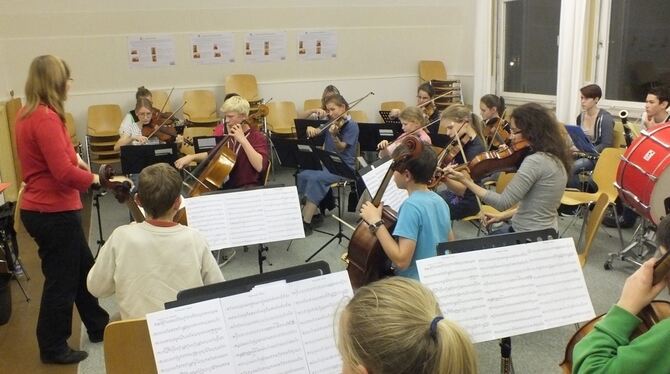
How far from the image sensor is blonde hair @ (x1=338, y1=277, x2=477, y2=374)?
103cm

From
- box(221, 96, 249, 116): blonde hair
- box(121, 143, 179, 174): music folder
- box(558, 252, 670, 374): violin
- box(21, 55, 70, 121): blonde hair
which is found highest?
box(21, 55, 70, 121): blonde hair

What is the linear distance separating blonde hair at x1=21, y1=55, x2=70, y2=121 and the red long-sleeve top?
0.04 meters

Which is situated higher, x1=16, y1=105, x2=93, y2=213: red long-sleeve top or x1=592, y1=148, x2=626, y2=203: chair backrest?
x1=16, y1=105, x2=93, y2=213: red long-sleeve top

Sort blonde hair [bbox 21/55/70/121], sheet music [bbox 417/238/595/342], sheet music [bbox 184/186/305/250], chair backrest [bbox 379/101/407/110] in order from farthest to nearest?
chair backrest [bbox 379/101/407/110] → sheet music [bbox 184/186/305/250] → blonde hair [bbox 21/55/70/121] → sheet music [bbox 417/238/595/342]

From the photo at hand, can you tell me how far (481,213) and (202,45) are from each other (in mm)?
4998

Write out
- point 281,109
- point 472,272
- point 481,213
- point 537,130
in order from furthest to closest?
point 281,109
point 481,213
point 537,130
point 472,272

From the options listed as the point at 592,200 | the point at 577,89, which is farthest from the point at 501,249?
the point at 577,89

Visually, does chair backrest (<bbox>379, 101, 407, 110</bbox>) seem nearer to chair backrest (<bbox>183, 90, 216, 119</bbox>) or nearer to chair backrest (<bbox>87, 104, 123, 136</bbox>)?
chair backrest (<bbox>183, 90, 216, 119</bbox>)

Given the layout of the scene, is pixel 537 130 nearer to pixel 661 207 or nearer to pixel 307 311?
pixel 661 207

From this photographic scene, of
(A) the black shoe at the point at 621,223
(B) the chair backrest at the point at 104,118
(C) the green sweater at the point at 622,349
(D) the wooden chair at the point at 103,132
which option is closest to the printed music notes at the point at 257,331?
(C) the green sweater at the point at 622,349

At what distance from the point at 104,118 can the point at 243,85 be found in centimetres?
183

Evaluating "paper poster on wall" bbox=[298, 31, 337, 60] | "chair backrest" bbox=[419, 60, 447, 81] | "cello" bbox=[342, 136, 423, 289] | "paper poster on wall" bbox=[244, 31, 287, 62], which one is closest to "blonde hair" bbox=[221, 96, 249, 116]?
"cello" bbox=[342, 136, 423, 289]

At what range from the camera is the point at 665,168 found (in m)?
3.17

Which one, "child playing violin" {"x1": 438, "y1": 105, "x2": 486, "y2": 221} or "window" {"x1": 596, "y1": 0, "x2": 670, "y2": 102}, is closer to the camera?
"child playing violin" {"x1": 438, "y1": 105, "x2": 486, "y2": 221}
